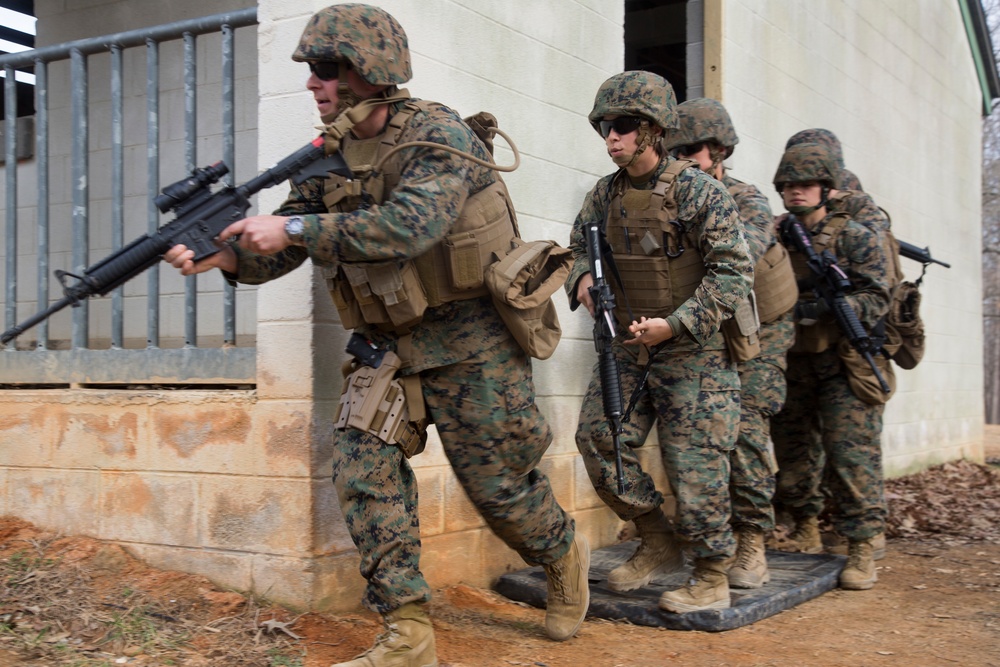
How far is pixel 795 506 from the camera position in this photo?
20.7 feet

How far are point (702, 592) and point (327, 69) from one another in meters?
2.55

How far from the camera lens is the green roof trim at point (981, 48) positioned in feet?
39.4

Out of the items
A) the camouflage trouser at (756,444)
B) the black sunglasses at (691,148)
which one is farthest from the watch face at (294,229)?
the camouflage trouser at (756,444)

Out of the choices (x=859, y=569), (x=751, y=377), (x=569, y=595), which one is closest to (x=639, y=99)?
(x=751, y=377)

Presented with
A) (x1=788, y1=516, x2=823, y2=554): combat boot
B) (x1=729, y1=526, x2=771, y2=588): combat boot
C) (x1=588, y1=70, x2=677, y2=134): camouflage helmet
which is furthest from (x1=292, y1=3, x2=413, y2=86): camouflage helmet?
(x1=788, y1=516, x2=823, y2=554): combat boot

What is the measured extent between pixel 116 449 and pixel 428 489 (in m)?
1.32

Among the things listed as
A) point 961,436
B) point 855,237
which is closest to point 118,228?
point 855,237

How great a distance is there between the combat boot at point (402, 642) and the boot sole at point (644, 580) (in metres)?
1.39

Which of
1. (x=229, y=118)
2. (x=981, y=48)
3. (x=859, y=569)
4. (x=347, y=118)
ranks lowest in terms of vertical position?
(x=859, y=569)

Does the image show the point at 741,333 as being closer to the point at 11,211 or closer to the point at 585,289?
the point at 585,289

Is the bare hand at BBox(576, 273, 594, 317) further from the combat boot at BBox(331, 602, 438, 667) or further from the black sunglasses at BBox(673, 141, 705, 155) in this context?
the combat boot at BBox(331, 602, 438, 667)

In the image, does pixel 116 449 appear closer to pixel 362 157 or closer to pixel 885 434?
pixel 362 157

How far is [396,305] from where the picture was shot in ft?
11.9

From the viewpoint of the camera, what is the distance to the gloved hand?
571cm
